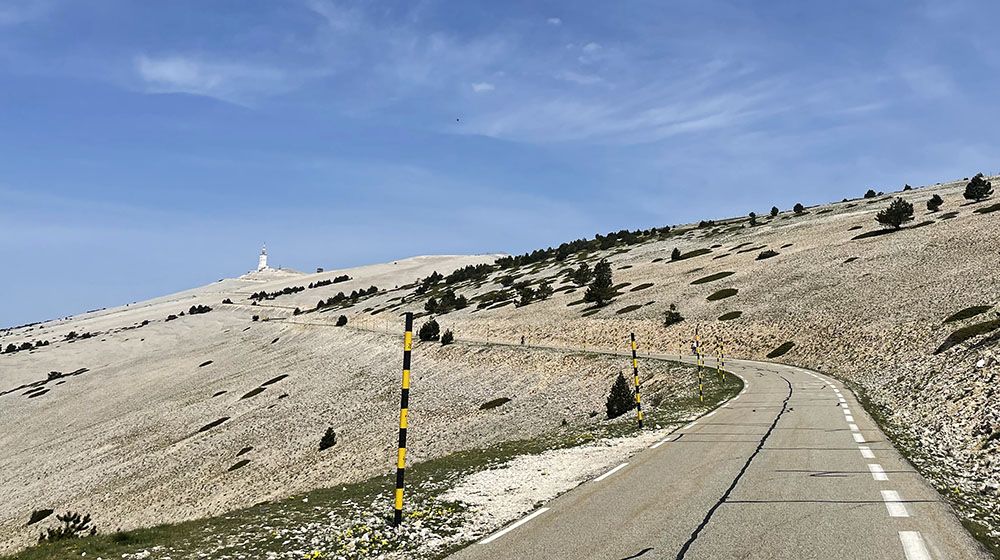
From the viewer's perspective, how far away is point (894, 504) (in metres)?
8.56

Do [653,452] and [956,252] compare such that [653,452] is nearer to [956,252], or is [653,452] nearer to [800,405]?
[800,405]

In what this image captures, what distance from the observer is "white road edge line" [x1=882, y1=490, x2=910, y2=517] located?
814cm

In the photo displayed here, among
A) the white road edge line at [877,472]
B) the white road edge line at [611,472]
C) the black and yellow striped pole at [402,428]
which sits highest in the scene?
the black and yellow striped pole at [402,428]

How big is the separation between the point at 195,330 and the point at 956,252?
10922 centimetres

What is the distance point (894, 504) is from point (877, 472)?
2.22 m

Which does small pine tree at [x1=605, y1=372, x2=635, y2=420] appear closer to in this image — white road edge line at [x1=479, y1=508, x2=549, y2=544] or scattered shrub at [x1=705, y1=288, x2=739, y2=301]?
white road edge line at [x1=479, y1=508, x2=549, y2=544]

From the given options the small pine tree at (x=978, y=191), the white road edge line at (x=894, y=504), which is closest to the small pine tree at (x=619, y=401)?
the white road edge line at (x=894, y=504)

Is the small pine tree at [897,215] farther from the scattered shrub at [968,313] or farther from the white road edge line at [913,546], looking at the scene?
the white road edge line at [913,546]

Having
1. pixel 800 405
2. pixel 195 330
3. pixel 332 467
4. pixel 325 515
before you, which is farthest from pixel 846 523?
pixel 195 330

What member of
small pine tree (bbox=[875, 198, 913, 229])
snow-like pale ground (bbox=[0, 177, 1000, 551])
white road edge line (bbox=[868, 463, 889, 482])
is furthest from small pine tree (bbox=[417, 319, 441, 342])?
small pine tree (bbox=[875, 198, 913, 229])

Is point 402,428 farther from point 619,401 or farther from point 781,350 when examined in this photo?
point 781,350

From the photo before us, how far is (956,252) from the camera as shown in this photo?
4872 cm

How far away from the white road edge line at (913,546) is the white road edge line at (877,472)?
304cm

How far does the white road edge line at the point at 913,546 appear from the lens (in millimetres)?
6573
